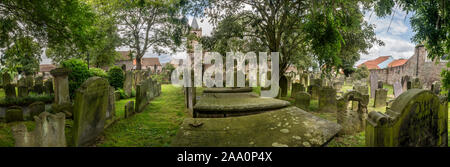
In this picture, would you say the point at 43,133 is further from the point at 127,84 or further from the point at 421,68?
the point at 421,68

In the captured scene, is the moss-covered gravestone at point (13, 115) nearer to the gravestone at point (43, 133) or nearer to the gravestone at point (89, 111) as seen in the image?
the gravestone at point (89, 111)

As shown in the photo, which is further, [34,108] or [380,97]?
[380,97]

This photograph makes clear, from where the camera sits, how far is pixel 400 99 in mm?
2762

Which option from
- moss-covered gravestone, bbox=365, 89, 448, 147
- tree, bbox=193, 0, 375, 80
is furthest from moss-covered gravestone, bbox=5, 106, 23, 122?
moss-covered gravestone, bbox=365, 89, 448, 147

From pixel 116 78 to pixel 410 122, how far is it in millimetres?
11545

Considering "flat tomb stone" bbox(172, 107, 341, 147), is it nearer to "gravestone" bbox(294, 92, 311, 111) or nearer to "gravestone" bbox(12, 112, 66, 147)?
"gravestone" bbox(12, 112, 66, 147)

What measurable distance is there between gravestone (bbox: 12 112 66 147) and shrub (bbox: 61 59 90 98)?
5.72 metres

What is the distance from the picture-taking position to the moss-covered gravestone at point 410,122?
254cm

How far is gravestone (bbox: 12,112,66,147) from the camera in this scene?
A: 2.77m

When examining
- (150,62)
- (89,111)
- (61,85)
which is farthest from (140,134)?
(150,62)

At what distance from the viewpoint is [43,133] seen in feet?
9.84

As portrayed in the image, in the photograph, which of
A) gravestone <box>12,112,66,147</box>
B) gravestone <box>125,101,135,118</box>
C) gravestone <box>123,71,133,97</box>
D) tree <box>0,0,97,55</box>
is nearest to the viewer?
gravestone <box>12,112,66,147</box>

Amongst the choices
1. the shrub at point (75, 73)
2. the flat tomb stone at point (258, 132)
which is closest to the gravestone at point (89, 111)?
the flat tomb stone at point (258, 132)
